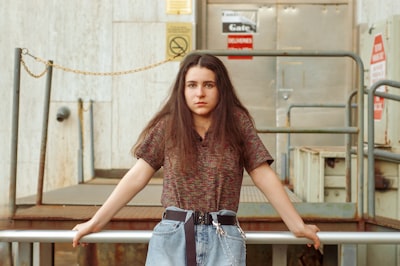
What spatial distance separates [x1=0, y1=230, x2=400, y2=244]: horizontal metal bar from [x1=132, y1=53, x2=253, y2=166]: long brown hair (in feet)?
1.06

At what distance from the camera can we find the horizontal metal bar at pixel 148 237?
198cm

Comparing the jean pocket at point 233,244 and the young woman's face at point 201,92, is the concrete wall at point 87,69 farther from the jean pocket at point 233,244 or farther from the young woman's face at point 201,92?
the jean pocket at point 233,244

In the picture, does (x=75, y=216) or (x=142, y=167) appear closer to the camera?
(x=142, y=167)

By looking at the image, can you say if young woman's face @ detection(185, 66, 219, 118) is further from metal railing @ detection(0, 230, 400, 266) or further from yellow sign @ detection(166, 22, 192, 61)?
yellow sign @ detection(166, 22, 192, 61)

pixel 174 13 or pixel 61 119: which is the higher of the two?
pixel 174 13

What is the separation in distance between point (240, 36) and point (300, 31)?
2.76 feet

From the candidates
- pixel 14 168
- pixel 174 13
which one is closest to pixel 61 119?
pixel 174 13

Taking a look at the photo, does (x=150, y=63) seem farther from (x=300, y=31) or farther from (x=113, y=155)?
(x=300, y=31)

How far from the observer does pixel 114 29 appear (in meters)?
6.96

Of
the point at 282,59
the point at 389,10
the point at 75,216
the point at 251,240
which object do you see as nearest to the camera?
the point at 251,240

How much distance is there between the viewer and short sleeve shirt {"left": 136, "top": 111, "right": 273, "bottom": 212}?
1928 millimetres

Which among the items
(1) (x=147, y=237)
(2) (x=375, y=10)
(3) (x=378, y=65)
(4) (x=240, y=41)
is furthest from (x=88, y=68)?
(1) (x=147, y=237)

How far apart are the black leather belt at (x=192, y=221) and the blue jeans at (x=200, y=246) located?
14 mm

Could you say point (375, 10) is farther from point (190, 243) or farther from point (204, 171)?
point (190, 243)
